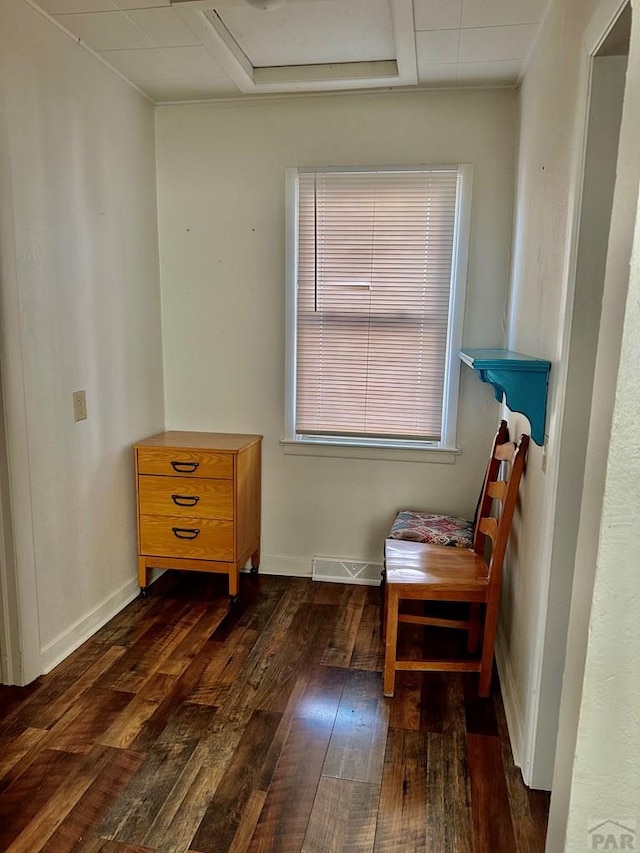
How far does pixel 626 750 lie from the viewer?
842 millimetres

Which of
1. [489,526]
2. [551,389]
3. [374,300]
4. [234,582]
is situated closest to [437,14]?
[374,300]

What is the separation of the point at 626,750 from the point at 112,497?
2.34 m

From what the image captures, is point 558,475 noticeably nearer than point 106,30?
Yes

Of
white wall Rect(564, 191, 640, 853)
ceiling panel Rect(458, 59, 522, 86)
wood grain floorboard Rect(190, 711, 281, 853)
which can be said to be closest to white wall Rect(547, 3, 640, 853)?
white wall Rect(564, 191, 640, 853)

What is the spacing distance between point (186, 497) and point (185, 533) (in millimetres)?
182

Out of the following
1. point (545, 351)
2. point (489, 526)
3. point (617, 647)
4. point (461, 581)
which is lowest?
point (461, 581)

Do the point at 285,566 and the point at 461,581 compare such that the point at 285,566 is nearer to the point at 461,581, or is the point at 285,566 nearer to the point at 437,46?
the point at 461,581

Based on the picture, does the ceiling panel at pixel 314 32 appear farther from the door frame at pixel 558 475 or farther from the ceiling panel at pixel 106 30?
the door frame at pixel 558 475

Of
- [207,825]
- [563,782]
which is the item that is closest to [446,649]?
[207,825]

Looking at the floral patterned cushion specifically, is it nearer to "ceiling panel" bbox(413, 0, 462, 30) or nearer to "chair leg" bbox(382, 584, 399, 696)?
"chair leg" bbox(382, 584, 399, 696)

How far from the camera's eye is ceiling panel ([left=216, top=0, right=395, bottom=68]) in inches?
81.1

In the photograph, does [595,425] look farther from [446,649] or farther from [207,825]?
[446,649]

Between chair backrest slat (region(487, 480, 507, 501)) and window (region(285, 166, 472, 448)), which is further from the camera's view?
window (region(285, 166, 472, 448))

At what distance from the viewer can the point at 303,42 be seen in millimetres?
2320
